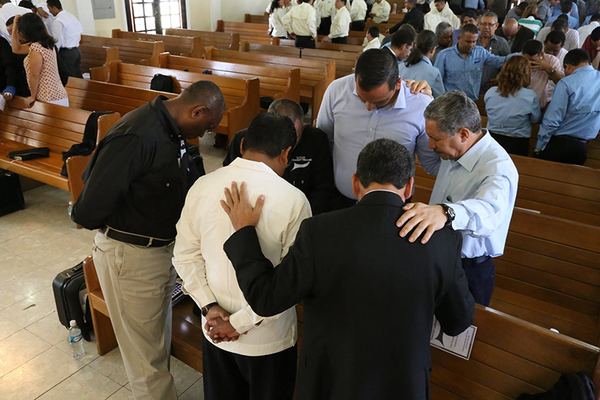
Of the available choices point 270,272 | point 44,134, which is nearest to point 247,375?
point 270,272

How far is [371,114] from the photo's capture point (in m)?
2.18

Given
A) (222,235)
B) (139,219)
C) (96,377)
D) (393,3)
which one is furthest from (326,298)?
(393,3)

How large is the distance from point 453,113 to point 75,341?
2.36m

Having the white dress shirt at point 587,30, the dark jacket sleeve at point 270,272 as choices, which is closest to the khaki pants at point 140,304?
the dark jacket sleeve at point 270,272

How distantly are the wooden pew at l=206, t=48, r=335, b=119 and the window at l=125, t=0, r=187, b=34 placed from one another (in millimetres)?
4738

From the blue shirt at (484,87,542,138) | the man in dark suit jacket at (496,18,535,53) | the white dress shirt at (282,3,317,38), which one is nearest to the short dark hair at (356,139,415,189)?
the blue shirt at (484,87,542,138)

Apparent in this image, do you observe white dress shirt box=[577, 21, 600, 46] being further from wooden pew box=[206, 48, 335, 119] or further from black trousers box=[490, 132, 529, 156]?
black trousers box=[490, 132, 529, 156]

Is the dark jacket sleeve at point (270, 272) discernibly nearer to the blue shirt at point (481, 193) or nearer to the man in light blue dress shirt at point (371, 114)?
the blue shirt at point (481, 193)

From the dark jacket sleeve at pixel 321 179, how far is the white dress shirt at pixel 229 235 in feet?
2.47

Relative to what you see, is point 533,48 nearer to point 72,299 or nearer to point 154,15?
point 72,299

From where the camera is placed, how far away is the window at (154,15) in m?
10.0

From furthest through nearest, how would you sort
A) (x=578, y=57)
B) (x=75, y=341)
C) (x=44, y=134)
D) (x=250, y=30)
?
(x=250, y=30) → (x=44, y=134) → (x=578, y=57) → (x=75, y=341)

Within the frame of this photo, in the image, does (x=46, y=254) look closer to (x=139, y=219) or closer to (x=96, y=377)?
(x=96, y=377)

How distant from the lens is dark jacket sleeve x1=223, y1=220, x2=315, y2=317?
3.96ft
